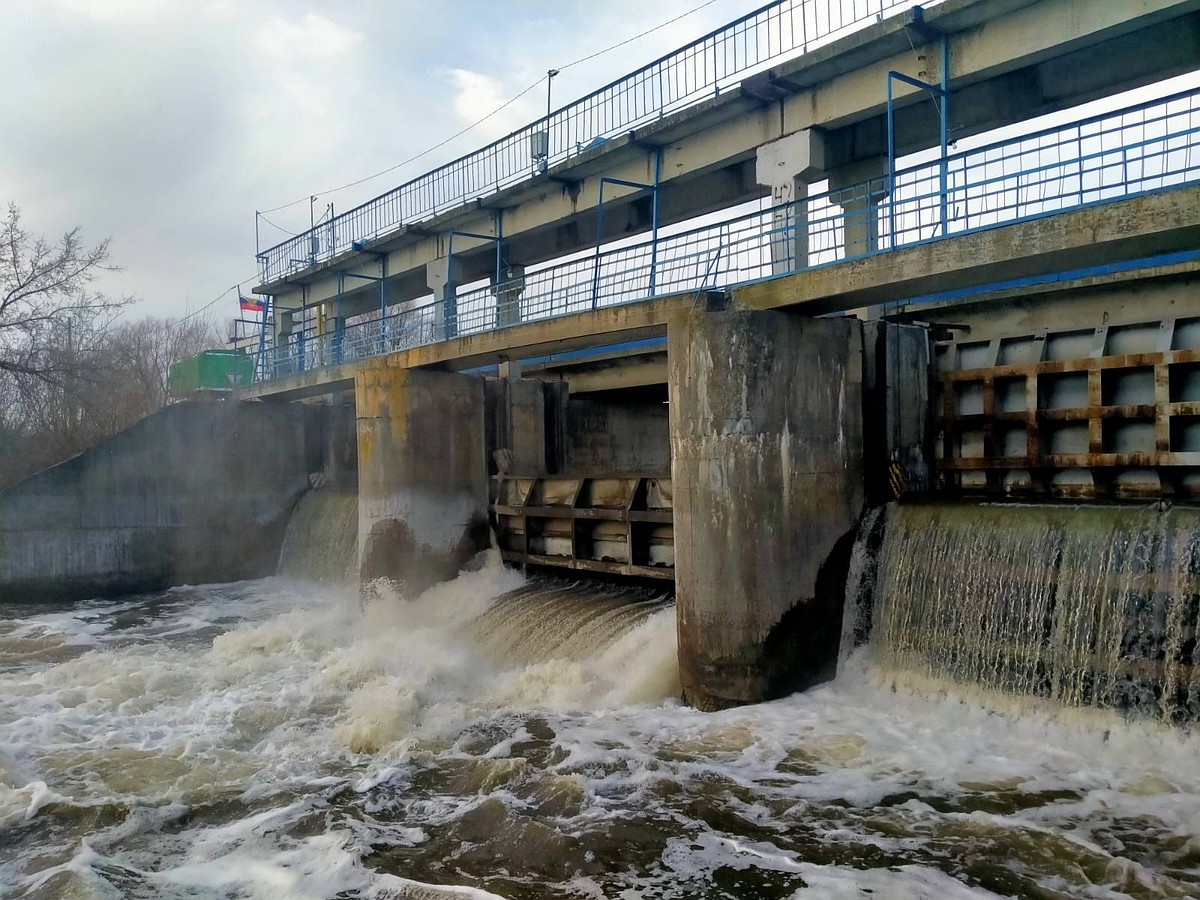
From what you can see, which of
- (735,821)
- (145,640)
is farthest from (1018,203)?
(145,640)

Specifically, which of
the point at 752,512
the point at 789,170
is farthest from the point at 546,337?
the point at 752,512

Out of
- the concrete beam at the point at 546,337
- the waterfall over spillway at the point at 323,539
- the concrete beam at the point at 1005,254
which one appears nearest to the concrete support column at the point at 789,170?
the concrete beam at the point at 546,337

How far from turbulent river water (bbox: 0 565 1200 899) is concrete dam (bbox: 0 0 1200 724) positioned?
0.58 meters

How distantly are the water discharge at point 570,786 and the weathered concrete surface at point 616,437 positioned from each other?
641 centimetres

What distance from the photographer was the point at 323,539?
19.7m

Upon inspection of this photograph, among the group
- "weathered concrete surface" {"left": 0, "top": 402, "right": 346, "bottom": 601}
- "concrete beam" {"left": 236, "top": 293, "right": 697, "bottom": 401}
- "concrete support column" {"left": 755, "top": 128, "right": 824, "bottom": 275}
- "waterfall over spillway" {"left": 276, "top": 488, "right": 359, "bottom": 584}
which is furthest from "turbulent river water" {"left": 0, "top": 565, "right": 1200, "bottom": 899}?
"weathered concrete surface" {"left": 0, "top": 402, "right": 346, "bottom": 601}

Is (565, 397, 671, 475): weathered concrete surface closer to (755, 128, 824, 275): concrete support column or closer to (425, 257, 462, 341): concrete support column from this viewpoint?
(755, 128, 824, 275): concrete support column

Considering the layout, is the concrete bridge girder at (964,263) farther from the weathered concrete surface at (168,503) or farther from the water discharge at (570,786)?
the weathered concrete surface at (168,503)

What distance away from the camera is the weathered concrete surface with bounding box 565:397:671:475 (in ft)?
57.8

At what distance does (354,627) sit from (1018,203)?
38.2 ft

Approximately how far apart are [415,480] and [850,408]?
799cm

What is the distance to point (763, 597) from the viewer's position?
30.0ft

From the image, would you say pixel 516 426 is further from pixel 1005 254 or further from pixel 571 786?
pixel 1005 254

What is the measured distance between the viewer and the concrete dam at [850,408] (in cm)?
785
